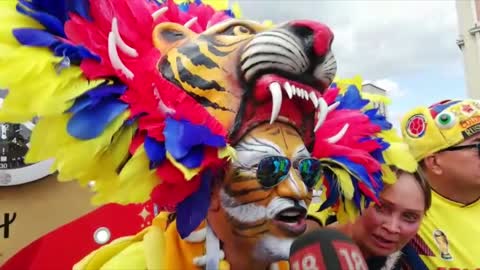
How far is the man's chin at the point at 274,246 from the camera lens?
1306 millimetres

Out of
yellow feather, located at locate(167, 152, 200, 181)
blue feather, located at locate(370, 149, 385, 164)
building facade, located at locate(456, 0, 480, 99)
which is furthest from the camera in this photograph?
building facade, located at locate(456, 0, 480, 99)

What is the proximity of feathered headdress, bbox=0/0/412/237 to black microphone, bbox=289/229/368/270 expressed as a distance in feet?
1.12

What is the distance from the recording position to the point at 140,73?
4.31 ft

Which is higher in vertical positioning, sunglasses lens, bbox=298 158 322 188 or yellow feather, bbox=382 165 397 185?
sunglasses lens, bbox=298 158 322 188

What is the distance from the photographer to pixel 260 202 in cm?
130

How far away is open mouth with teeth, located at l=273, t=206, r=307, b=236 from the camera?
1304 mm

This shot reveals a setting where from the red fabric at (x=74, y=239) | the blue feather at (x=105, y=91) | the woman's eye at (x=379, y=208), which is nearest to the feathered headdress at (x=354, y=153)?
the woman's eye at (x=379, y=208)

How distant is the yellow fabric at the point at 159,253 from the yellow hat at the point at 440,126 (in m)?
0.91

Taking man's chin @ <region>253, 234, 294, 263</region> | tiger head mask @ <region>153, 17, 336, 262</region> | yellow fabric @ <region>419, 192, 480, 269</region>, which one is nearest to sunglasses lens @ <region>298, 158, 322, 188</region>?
tiger head mask @ <region>153, 17, 336, 262</region>

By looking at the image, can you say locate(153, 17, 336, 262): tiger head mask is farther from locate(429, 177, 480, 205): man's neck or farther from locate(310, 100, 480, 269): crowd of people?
locate(429, 177, 480, 205): man's neck

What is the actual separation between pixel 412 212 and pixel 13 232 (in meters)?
1.65

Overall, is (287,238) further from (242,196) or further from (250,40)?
(250,40)

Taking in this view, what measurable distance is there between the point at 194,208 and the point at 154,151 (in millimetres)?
164

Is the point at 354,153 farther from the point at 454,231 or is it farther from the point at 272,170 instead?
the point at 454,231
